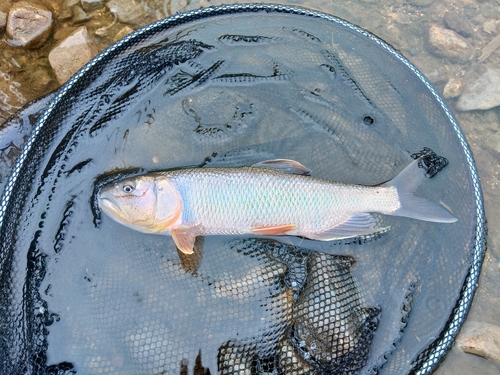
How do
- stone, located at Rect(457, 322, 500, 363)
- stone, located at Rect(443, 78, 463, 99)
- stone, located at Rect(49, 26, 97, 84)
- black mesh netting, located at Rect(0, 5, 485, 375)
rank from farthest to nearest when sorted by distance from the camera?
stone, located at Rect(443, 78, 463, 99), stone, located at Rect(49, 26, 97, 84), stone, located at Rect(457, 322, 500, 363), black mesh netting, located at Rect(0, 5, 485, 375)

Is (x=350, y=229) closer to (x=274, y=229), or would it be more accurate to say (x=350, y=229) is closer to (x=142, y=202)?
(x=274, y=229)

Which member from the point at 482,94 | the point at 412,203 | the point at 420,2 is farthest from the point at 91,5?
the point at 482,94

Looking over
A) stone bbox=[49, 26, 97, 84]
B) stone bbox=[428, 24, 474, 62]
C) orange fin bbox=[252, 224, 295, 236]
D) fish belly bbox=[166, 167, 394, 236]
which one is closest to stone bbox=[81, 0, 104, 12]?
stone bbox=[49, 26, 97, 84]

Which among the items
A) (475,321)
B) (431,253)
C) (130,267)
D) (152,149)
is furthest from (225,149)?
(475,321)

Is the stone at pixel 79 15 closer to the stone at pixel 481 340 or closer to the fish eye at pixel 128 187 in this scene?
the fish eye at pixel 128 187

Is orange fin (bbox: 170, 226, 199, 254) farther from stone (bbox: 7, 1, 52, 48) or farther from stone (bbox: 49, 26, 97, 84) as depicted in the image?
stone (bbox: 7, 1, 52, 48)

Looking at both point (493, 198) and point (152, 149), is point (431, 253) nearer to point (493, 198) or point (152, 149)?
point (493, 198)

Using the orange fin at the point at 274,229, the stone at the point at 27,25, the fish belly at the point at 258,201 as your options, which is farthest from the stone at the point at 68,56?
the orange fin at the point at 274,229
